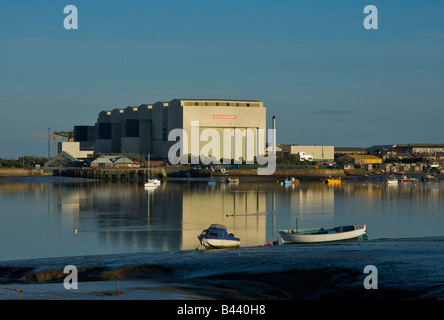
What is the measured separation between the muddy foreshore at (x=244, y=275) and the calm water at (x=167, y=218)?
28.0 feet

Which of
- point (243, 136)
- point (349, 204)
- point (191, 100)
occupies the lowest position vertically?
point (349, 204)

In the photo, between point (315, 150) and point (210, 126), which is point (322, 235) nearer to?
point (210, 126)

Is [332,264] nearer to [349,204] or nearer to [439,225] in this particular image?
[439,225]

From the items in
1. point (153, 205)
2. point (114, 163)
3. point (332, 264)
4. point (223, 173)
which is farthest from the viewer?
point (114, 163)

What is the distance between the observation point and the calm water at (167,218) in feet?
125

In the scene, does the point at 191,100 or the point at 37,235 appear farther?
the point at 191,100

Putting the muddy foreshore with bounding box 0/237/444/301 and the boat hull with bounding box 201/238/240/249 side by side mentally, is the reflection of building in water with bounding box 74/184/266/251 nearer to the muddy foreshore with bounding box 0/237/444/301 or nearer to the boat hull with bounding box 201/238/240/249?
Answer: the boat hull with bounding box 201/238/240/249

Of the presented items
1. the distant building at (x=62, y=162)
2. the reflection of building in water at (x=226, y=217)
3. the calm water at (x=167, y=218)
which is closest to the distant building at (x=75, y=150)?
the distant building at (x=62, y=162)

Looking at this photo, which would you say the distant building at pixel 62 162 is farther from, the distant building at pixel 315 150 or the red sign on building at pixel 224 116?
the distant building at pixel 315 150

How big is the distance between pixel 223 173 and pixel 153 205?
70.2 metres

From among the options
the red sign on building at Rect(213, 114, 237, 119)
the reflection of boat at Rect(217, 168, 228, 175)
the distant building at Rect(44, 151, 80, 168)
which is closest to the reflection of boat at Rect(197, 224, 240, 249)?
the reflection of boat at Rect(217, 168, 228, 175)

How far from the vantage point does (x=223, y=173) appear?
13612cm

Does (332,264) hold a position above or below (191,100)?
below

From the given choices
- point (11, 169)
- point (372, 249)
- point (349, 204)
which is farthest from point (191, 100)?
point (372, 249)
